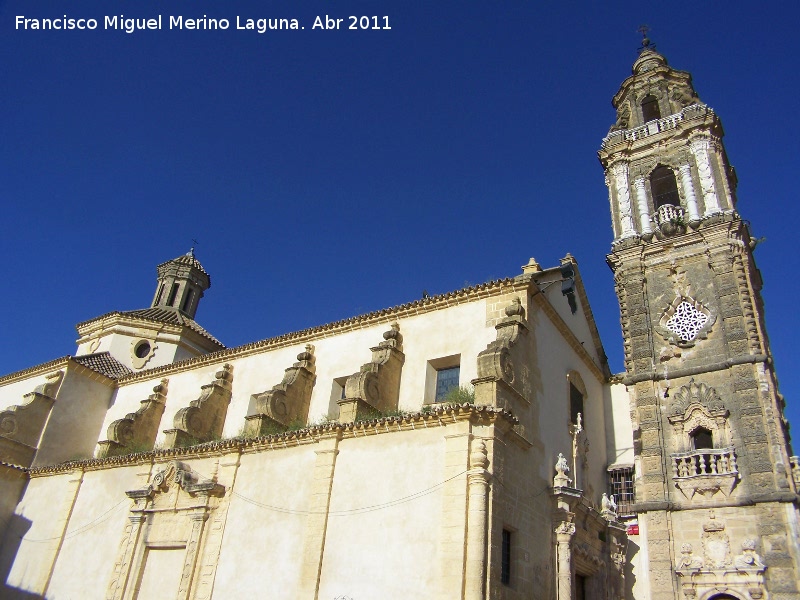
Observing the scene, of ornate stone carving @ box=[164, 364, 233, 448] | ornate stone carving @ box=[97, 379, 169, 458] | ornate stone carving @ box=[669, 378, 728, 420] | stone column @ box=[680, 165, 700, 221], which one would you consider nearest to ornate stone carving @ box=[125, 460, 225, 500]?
ornate stone carving @ box=[164, 364, 233, 448]

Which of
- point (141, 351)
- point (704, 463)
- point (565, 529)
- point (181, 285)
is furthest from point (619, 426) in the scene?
point (181, 285)

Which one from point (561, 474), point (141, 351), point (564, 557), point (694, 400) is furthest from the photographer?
point (141, 351)

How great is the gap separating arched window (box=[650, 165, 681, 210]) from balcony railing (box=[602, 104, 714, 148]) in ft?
4.70

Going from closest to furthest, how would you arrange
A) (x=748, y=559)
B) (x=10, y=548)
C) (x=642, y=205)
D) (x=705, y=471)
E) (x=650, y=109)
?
(x=748, y=559) → (x=705, y=471) → (x=10, y=548) → (x=642, y=205) → (x=650, y=109)

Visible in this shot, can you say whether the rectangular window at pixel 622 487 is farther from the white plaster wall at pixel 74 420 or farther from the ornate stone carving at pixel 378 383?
the white plaster wall at pixel 74 420

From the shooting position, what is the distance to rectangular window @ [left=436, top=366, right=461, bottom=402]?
1468 cm

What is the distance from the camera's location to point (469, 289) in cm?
1518

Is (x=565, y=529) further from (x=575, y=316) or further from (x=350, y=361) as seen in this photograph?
(x=350, y=361)

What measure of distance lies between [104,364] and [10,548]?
728 centimetres

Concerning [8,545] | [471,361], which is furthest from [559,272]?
[8,545]

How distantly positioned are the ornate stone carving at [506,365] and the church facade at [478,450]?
0.18 ft

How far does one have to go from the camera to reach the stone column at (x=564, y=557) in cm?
1274

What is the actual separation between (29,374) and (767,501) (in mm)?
25056

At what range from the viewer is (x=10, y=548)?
19531 millimetres
